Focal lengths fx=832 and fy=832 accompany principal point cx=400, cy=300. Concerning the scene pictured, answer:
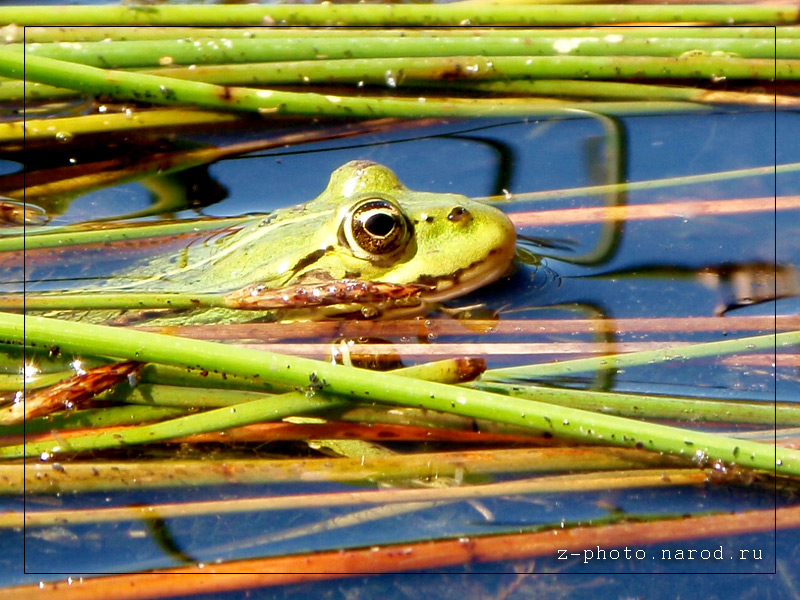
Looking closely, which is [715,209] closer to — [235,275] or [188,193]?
[235,275]

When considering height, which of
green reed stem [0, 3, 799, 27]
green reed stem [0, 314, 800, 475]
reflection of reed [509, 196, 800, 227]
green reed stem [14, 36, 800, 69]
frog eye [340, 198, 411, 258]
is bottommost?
green reed stem [0, 314, 800, 475]

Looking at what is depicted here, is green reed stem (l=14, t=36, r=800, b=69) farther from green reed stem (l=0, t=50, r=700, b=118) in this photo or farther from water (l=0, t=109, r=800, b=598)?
water (l=0, t=109, r=800, b=598)

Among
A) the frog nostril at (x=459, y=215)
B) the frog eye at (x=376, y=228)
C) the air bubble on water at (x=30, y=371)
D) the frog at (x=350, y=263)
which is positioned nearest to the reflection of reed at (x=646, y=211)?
the frog at (x=350, y=263)

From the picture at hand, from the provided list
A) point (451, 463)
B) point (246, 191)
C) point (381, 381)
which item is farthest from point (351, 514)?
point (246, 191)

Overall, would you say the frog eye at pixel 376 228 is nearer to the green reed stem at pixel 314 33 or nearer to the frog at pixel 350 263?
the frog at pixel 350 263

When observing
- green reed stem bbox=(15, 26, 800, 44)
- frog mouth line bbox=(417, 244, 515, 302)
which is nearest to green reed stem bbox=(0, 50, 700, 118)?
green reed stem bbox=(15, 26, 800, 44)

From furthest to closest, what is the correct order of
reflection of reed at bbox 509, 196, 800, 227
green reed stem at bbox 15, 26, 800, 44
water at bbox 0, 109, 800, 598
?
green reed stem at bbox 15, 26, 800, 44, reflection of reed at bbox 509, 196, 800, 227, water at bbox 0, 109, 800, 598

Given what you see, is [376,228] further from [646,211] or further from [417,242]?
[646,211]
